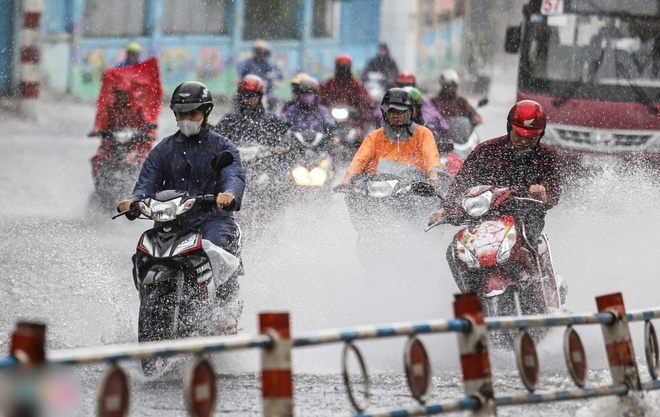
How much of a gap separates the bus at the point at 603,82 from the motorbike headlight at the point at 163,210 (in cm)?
1149

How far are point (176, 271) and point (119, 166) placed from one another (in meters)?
8.71

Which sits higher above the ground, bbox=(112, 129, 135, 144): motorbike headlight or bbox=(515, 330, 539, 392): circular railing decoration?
bbox=(112, 129, 135, 144): motorbike headlight

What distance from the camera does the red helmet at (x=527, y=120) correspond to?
10.3 metres

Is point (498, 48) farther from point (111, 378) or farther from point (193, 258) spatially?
point (111, 378)

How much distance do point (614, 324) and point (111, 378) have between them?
10.0ft

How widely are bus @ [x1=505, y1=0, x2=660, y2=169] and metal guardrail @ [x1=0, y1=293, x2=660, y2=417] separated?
1211 cm

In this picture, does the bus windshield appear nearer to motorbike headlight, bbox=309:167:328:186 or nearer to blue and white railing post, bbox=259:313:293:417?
motorbike headlight, bbox=309:167:328:186

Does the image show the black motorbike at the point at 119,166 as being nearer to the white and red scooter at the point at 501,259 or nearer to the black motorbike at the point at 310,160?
the black motorbike at the point at 310,160

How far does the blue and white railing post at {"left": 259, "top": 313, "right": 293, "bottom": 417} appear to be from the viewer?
5.87m

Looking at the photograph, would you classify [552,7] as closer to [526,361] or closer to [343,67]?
[343,67]

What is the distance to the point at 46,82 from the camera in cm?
3288

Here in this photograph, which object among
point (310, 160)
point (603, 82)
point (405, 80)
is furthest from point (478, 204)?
point (603, 82)

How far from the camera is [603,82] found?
64.7 feet

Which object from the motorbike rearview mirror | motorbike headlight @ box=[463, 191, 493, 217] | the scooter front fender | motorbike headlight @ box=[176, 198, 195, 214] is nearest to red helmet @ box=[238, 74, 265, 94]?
the motorbike rearview mirror
